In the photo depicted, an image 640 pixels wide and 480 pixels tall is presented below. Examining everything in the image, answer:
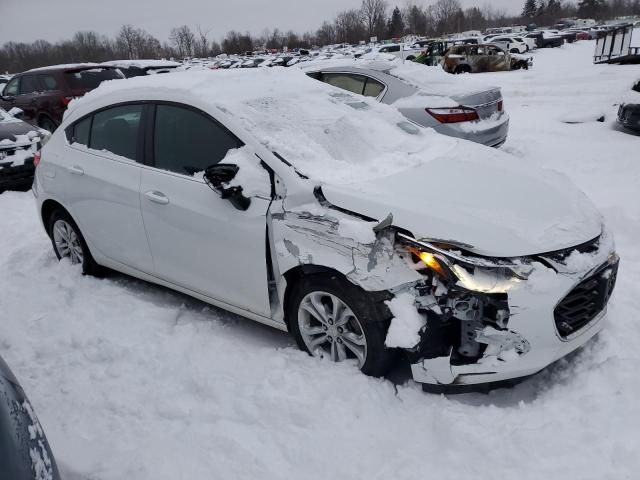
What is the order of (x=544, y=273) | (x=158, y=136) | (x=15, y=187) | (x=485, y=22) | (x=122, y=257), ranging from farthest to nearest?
(x=485, y=22)
(x=15, y=187)
(x=122, y=257)
(x=158, y=136)
(x=544, y=273)

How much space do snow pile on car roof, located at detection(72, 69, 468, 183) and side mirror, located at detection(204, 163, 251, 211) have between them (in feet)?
0.99

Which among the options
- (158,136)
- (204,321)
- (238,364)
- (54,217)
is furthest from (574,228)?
(54,217)

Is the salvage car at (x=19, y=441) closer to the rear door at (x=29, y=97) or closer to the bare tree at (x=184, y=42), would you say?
the rear door at (x=29, y=97)

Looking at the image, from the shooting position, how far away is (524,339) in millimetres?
2598

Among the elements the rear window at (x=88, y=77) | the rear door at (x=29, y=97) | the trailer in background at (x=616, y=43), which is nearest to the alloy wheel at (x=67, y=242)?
the rear window at (x=88, y=77)

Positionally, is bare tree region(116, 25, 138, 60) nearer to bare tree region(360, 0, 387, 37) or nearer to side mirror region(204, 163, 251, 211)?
bare tree region(360, 0, 387, 37)

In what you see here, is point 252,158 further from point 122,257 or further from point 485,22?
point 485,22

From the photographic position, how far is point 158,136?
373 centimetres

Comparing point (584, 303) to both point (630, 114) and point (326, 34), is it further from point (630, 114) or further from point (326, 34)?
point (326, 34)

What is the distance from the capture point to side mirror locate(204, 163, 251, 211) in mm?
3094

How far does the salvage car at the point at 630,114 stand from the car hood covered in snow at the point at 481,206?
635 cm

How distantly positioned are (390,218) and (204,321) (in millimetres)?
1750

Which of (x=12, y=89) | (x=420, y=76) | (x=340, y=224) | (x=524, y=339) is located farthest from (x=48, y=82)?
(x=524, y=339)

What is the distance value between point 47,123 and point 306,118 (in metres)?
10.8
